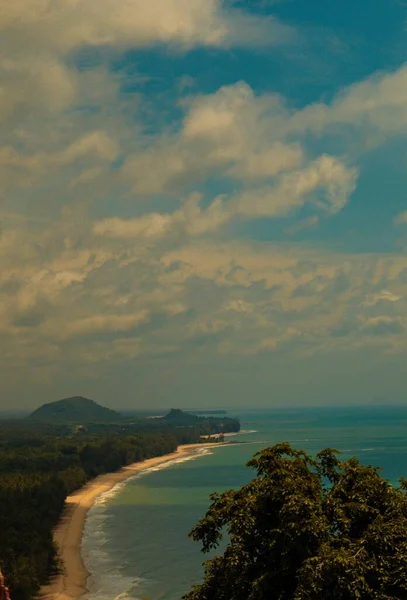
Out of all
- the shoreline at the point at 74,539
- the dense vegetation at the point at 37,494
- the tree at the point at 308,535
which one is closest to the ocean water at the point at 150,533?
the shoreline at the point at 74,539

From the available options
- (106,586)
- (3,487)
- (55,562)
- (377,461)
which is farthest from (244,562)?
(377,461)

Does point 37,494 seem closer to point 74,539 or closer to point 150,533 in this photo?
point 74,539

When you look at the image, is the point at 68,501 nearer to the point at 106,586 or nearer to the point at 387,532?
the point at 106,586

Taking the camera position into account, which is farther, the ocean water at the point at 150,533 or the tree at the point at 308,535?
the ocean water at the point at 150,533

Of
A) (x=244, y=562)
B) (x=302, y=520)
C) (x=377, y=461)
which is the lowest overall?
(x=377, y=461)

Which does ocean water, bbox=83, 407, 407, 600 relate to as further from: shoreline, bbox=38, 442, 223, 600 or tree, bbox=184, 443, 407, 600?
tree, bbox=184, 443, 407, 600

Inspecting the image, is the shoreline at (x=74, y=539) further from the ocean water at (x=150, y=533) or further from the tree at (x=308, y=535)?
the tree at (x=308, y=535)
